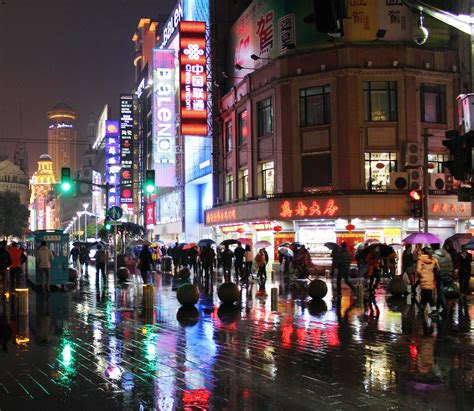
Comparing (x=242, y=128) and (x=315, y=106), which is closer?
(x=315, y=106)

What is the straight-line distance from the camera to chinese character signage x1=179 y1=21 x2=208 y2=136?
44.9 meters

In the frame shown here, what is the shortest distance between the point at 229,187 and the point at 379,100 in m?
15.0

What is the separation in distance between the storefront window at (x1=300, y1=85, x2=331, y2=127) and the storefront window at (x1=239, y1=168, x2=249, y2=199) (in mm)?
6961

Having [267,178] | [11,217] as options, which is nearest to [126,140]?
[11,217]

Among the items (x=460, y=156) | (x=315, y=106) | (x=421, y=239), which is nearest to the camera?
(x=460, y=156)

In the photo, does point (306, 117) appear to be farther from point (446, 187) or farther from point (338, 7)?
point (338, 7)

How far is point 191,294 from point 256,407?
34.1 ft

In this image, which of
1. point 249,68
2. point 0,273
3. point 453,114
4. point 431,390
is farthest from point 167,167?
point 431,390

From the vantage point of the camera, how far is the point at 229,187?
1848 inches

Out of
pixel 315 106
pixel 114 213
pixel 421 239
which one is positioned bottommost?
pixel 421 239

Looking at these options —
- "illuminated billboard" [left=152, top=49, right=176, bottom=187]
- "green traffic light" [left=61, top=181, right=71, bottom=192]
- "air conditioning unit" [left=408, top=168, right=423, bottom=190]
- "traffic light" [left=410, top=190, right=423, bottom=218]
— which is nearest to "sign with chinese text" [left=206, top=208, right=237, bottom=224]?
"illuminated billboard" [left=152, top=49, right=176, bottom=187]

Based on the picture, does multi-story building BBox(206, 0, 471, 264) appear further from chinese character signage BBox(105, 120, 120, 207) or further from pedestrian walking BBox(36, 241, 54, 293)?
chinese character signage BBox(105, 120, 120, 207)

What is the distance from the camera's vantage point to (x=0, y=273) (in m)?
21.7

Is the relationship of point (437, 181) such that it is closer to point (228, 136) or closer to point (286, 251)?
point (286, 251)
